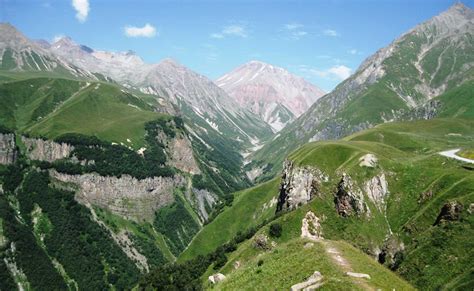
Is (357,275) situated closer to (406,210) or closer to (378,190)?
(406,210)

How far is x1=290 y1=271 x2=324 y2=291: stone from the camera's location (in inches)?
1876

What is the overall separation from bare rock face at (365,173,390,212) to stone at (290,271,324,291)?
9424 cm

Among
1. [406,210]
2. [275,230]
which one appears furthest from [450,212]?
[275,230]

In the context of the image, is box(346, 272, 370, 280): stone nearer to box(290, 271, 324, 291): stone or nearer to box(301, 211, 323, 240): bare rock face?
box(290, 271, 324, 291): stone

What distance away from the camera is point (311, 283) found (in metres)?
48.6

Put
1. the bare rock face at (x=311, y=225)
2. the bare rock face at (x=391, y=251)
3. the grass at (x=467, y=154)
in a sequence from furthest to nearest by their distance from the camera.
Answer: the grass at (x=467, y=154) < the bare rock face at (x=311, y=225) < the bare rock face at (x=391, y=251)

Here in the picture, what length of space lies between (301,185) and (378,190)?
32.4 meters

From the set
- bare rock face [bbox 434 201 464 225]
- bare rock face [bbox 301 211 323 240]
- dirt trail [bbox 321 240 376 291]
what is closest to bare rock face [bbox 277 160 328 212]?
bare rock face [bbox 301 211 323 240]

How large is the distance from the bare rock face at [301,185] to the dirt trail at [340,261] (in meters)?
89.9

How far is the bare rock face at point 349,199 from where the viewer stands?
135 metres

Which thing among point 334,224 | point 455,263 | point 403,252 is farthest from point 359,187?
point 455,263

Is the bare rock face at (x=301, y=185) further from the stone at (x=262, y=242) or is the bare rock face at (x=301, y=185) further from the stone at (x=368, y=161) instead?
the stone at (x=262, y=242)

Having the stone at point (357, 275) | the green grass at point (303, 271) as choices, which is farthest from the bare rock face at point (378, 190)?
the stone at point (357, 275)

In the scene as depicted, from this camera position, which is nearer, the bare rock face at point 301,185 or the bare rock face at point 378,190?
the bare rock face at point 378,190
